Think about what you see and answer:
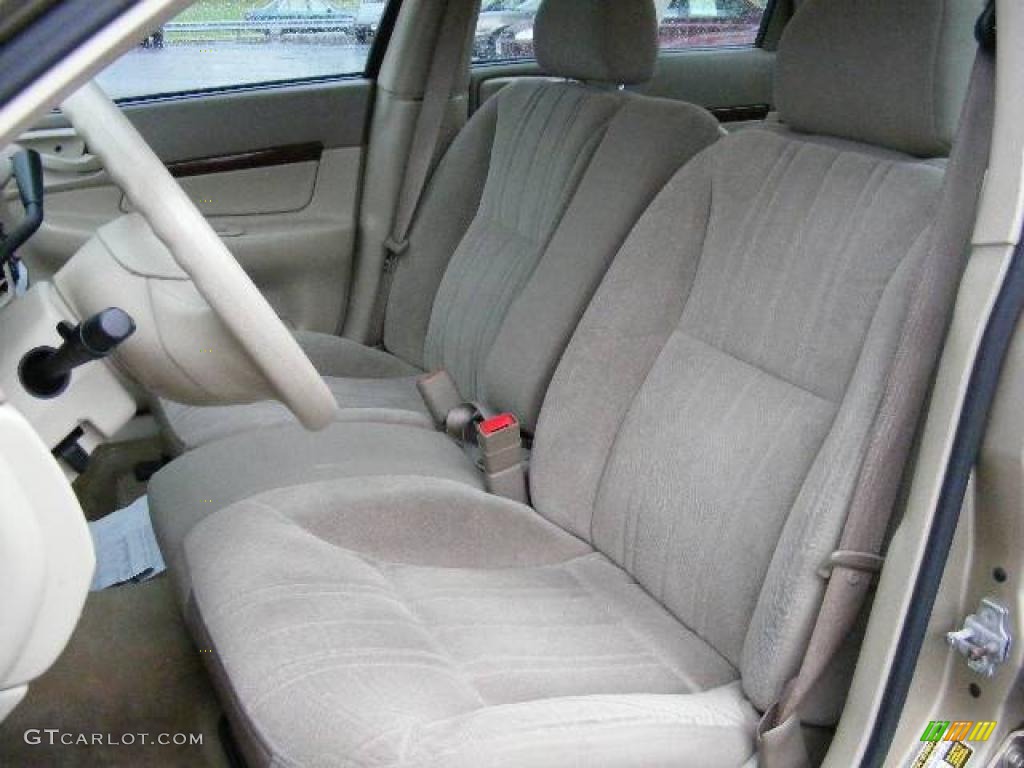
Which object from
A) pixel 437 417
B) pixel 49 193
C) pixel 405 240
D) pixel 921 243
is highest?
pixel 921 243

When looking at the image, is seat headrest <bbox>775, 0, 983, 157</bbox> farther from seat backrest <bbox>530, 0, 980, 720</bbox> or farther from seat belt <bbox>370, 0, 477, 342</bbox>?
seat belt <bbox>370, 0, 477, 342</bbox>

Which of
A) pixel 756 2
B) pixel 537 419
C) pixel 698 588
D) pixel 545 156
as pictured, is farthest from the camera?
pixel 756 2

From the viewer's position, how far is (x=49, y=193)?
2.64 m

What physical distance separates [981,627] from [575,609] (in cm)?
59

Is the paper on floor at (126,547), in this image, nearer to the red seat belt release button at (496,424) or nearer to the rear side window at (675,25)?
the red seat belt release button at (496,424)

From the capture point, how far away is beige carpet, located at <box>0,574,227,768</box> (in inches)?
69.4

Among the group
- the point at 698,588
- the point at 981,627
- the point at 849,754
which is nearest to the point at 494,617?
the point at 698,588

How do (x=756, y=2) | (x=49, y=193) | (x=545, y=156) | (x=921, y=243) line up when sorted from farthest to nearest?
(x=756, y=2), (x=49, y=193), (x=545, y=156), (x=921, y=243)

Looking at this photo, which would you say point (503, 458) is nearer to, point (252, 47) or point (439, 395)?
point (439, 395)

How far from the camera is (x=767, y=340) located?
1660 mm

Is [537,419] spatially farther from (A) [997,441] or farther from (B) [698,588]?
(A) [997,441]

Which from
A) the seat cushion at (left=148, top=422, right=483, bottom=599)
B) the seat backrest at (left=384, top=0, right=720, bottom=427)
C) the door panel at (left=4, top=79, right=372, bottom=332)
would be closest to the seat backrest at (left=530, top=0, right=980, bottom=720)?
the seat backrest at (left=384, top=0, right=720, bottom=427)

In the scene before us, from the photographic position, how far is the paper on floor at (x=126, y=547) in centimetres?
220

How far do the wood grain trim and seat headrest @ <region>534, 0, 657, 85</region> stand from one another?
28.8 inches
